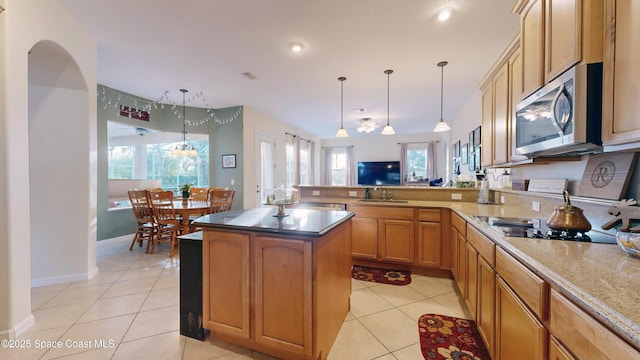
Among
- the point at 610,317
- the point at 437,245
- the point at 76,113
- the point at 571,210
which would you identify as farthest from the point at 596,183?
the point at 76,113

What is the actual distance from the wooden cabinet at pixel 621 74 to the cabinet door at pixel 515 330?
815mm

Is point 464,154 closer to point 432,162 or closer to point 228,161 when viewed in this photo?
point 432,162

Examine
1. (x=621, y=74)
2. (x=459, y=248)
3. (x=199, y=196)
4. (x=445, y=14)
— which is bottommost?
(x=459, y=248)

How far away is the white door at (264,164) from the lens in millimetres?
5734

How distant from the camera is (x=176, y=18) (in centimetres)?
239

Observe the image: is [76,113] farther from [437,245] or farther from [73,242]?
[437,245]

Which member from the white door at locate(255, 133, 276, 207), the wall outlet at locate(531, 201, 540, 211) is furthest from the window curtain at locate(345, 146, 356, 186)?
the wall outlet at locate(531, 201, 540, 211)

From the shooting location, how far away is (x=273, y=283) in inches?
61.0

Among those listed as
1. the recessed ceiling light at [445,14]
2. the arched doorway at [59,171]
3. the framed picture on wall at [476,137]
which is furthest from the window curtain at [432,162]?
the arched doorway at [59,171]

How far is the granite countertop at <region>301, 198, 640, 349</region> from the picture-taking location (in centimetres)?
62

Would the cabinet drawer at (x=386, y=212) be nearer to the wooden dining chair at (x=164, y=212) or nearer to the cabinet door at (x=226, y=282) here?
the cabinet door at (x=226, y=282)

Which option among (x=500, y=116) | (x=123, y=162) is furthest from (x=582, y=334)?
(x=123, y=162)

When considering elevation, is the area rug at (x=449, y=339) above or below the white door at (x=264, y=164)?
below

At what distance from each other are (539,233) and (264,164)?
18.0 feet
